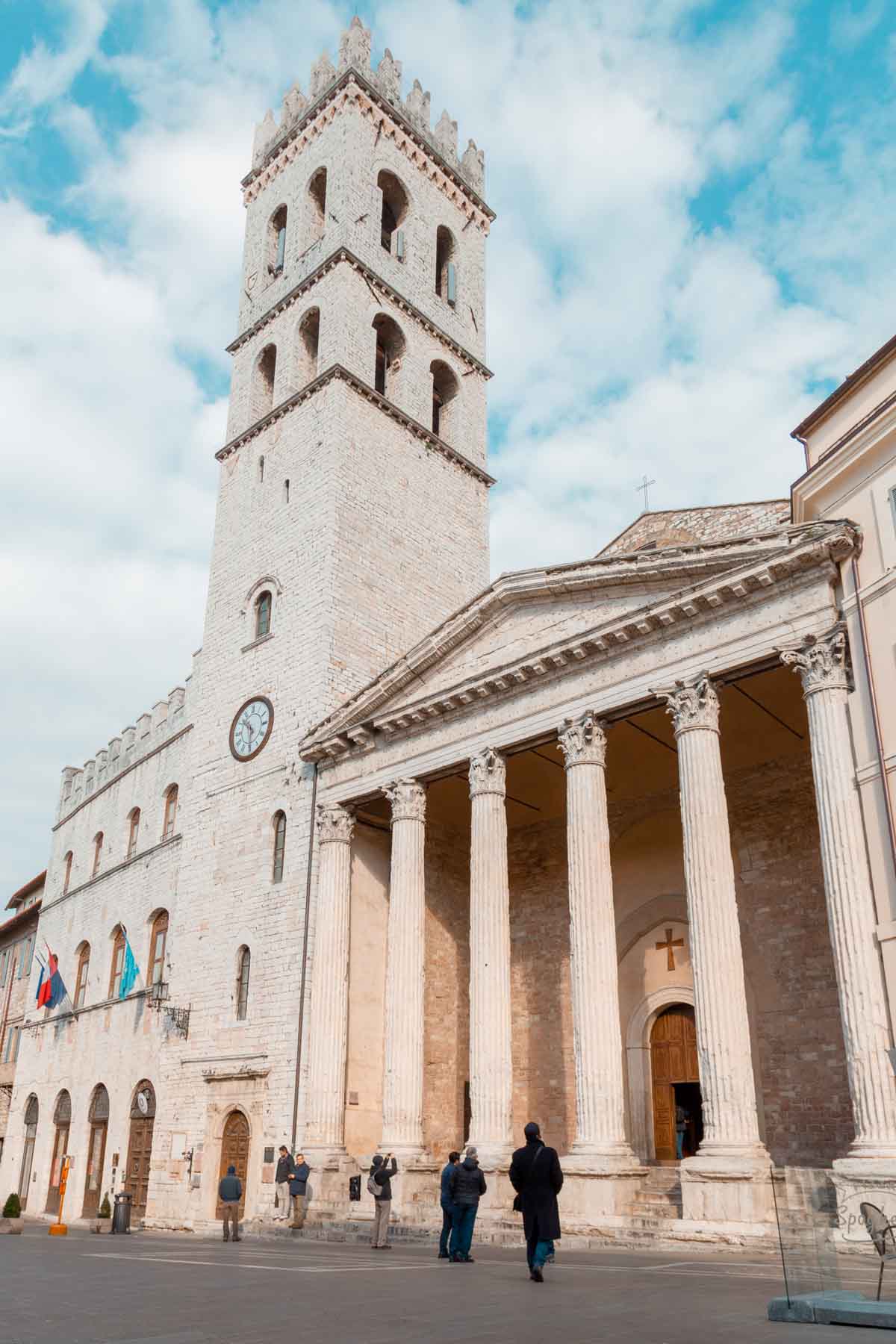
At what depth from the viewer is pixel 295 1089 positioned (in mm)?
20906

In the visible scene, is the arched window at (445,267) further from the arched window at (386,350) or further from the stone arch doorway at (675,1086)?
the stone arch doorway at (675,1086)

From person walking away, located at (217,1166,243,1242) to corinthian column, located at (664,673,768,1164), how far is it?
7530 millimetres

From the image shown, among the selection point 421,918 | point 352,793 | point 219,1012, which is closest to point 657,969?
point 421,918

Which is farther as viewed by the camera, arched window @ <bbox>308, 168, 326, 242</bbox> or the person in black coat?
arched window @ <bbox>308, 168, 326, 242</bbox>

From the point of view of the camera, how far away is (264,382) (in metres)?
31.7

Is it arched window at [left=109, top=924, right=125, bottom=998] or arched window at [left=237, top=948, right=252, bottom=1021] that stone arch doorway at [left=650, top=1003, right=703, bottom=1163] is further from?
arched window at [left=109, top=924, right=125, bottom=998]

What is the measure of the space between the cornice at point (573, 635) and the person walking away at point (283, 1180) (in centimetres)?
777

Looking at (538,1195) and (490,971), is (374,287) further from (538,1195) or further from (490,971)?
(538,1195)

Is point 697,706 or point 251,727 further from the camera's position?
point 251,727

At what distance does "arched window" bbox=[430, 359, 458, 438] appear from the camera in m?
31.4

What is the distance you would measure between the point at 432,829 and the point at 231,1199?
9390mm

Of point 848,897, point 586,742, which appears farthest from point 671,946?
point 848,897

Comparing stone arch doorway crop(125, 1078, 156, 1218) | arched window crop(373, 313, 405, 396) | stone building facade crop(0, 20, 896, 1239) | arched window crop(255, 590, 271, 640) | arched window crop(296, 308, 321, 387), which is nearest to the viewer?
stone building facade crop(0, 20, 896, 1239)

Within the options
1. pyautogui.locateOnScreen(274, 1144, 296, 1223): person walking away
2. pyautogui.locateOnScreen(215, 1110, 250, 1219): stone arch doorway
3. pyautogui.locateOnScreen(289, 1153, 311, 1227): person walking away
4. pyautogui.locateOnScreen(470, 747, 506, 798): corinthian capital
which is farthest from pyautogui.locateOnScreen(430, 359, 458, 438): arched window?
pyautogui.locateOnScreen(289, 1153, 311, 1227): person walking away
